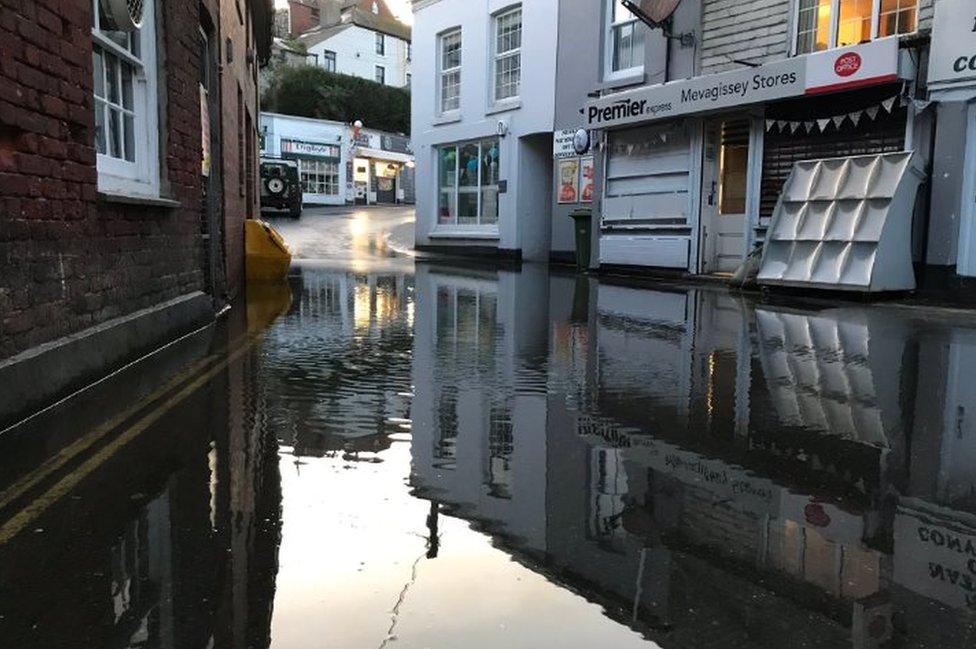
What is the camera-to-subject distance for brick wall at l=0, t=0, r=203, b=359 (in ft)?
14.0

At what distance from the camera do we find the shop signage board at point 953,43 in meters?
10.2

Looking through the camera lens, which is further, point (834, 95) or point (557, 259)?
point (557, 259)

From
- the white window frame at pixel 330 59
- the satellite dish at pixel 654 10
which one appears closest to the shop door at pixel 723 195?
the satellite dish at pixel 654 10

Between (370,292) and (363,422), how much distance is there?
7.80 meters

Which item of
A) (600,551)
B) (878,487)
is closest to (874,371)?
(878,487)

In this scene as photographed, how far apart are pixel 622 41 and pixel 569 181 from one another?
322 cm

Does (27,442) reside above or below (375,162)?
below

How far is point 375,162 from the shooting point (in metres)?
55.5

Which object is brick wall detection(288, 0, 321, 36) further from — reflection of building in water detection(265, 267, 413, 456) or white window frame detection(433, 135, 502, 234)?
reflection of building in water detection(265, 267, 413, 456)

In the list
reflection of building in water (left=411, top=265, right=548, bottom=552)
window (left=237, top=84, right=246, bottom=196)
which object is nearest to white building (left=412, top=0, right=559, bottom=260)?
window (left=237, top=84, right=246, bottom=196)

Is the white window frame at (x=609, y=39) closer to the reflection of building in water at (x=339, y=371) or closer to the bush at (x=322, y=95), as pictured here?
the reflection of building in water at (x=339, y=371)

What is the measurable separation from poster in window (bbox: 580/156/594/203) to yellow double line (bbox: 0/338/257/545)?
13.7m

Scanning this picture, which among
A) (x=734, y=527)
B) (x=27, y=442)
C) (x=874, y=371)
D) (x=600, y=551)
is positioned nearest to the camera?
(x=600, y=551)

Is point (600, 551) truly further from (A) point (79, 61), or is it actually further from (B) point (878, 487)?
(A) point (79, 61)
